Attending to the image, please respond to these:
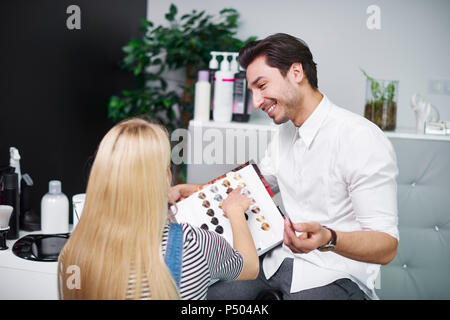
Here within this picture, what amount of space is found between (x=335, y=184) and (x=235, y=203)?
1.01 ft

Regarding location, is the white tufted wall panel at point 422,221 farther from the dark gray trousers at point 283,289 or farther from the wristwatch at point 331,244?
the wristwatch at point 331,244

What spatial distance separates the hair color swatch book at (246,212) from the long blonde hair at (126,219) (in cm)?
36

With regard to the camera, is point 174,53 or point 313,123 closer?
point 313,123

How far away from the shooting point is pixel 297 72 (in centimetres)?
133

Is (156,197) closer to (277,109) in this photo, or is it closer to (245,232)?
(245,232)

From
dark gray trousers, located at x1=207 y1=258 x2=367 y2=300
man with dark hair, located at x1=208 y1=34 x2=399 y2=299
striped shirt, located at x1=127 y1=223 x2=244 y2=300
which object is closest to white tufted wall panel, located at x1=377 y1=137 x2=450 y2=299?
man with dark hair, located at x1=208 y1=34 x2=399 y2=299

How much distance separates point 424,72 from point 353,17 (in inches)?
16.4

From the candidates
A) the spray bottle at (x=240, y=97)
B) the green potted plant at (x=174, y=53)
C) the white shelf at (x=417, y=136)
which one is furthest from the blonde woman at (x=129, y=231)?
the green potted plant at (x=174, y=53)

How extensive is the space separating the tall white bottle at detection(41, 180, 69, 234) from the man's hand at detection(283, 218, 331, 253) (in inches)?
33.5

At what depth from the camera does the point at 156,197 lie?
0.91 meters

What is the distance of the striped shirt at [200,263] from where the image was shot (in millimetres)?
919

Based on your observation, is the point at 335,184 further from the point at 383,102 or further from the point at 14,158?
the point at 14,158

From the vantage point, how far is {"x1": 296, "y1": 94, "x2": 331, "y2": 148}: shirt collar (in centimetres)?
131

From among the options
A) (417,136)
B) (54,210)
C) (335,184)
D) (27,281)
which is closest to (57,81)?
(54,210)
